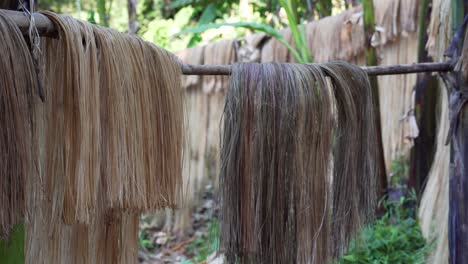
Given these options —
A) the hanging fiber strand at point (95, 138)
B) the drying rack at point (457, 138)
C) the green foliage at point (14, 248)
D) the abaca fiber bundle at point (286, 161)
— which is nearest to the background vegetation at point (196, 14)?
the drying rack at point (457, 138)

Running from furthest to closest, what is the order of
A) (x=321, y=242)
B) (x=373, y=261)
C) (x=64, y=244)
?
(x=373, y=261), (x=321, y=242), (x=64, y=244)

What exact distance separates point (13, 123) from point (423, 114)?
2.69 metres

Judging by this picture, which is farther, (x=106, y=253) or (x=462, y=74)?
(x=462, y=74)

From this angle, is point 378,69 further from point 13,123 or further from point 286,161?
point 13,123

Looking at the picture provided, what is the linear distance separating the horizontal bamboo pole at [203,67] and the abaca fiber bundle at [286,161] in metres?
0.05

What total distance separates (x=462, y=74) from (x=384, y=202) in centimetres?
203

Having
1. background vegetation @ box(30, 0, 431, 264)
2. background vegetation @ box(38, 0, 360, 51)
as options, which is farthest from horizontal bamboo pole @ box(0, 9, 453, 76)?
background vegetation @ box(38, 0, 360, 51)

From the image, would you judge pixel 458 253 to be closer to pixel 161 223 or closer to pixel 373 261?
pixel 373 261

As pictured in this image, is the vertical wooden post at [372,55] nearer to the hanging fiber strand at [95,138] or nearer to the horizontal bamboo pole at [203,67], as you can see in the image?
the horizontal bamboo pole at [203,67]

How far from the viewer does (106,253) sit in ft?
4.75

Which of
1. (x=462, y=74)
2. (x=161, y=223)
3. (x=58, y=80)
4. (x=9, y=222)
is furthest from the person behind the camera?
(x=161, y=223)

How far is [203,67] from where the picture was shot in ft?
4.80

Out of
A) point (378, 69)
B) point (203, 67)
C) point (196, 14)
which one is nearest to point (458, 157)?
point (378, 69)

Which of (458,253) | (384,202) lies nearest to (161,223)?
(384,202)
